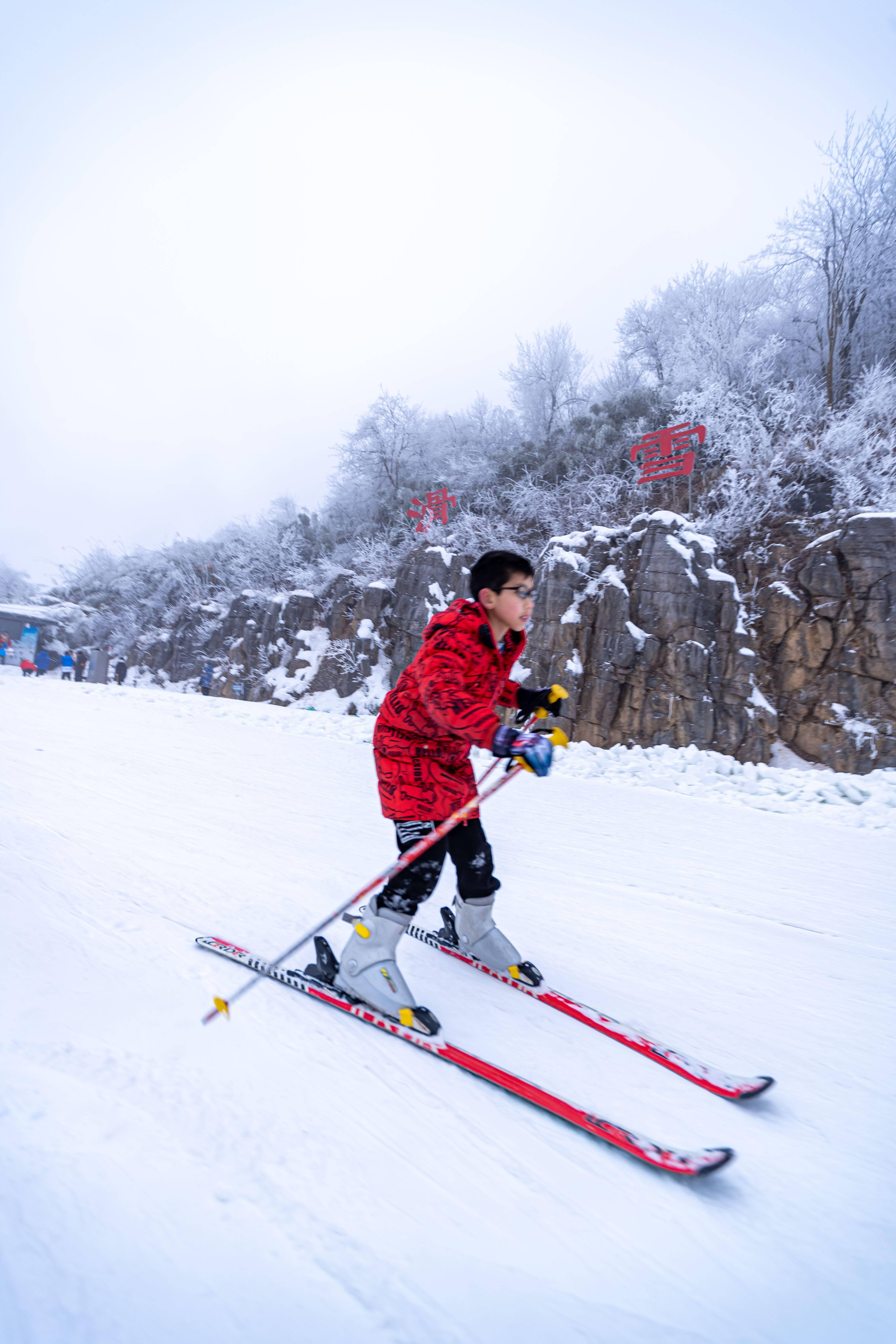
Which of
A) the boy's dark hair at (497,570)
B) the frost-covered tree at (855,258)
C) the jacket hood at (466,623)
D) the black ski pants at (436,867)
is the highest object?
the frost-covered tree at (855,258)

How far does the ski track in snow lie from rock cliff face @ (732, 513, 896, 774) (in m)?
8.51

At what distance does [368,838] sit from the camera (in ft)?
13.7

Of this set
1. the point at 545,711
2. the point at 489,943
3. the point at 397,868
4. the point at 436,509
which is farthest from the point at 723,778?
the point at 436,509

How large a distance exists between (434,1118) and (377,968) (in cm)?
59

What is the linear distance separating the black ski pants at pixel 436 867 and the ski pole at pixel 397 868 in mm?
29

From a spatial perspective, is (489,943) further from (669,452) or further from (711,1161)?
(669,452)

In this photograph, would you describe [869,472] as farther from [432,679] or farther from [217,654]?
[217,654]

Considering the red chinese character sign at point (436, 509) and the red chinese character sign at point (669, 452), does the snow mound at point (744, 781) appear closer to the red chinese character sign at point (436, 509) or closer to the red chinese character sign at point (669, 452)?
the red chinese character sign at point (669, 452)

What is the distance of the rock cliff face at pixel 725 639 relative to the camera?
1102 cm

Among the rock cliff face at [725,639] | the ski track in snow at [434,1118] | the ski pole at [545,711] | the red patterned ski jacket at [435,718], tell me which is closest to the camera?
the ski track in snow at [434,1118]

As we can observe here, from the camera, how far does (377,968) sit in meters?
2.14

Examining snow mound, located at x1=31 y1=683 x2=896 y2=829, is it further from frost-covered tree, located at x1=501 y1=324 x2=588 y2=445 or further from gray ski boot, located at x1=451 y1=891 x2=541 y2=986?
frost-covered tree, located at x1=501 y1=324 x2=588 y2=445

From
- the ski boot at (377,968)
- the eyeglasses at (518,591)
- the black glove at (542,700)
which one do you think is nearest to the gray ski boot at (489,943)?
the ski boot at (377,968)

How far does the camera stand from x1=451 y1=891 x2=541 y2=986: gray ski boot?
2385 mm
